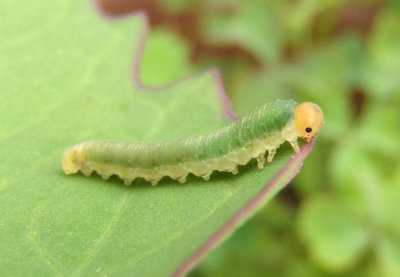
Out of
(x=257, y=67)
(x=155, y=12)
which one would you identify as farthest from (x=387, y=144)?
(x=155, y=12)

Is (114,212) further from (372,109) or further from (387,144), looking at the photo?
(372,109)

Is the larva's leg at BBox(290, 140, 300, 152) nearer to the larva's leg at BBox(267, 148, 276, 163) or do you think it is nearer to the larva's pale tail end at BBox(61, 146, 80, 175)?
the larva's leg at BBox(267, 148, 276, 163)

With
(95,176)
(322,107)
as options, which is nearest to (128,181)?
(95,176)

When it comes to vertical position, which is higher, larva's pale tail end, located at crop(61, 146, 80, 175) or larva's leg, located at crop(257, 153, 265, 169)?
larva's leg, located at crop(257, 153, 265, 169)

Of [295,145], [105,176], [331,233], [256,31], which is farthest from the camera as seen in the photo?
[256,31]

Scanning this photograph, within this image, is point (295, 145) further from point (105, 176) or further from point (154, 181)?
point (105, 176)

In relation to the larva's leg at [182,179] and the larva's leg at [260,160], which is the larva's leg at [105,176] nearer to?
the larva's leg at [182,179]

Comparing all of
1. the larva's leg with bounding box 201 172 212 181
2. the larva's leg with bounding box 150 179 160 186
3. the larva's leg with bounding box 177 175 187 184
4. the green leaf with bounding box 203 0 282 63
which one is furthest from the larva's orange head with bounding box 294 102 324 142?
the green leaf with bounding box 203 0 282 63
